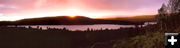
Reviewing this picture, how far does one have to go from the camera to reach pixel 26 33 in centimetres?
8438

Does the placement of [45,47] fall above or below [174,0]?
below

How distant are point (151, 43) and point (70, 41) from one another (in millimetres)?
56079

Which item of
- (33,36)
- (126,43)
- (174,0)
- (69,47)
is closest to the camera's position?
(126,43)

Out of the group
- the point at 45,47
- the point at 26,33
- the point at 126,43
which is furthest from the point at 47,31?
the point at 126,43

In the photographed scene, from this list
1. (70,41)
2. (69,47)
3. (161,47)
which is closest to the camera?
(161,47)

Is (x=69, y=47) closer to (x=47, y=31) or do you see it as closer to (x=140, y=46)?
(x=47, y=31)

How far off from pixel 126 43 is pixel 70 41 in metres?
53.6

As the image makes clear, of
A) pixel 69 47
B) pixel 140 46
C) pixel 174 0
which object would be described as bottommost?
pixel 69 47

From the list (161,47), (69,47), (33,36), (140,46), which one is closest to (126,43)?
(140,46)

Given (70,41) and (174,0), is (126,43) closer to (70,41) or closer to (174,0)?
(174,0)

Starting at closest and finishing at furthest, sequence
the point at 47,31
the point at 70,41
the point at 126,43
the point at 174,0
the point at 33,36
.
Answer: the point at 126,43 → the point at 174,0 → the point at 70,41 → the point at 33,36 → the point at 47,31

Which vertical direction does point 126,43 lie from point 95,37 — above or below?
above

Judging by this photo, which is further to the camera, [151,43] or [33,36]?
[33,36]

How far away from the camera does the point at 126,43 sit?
18.3m
